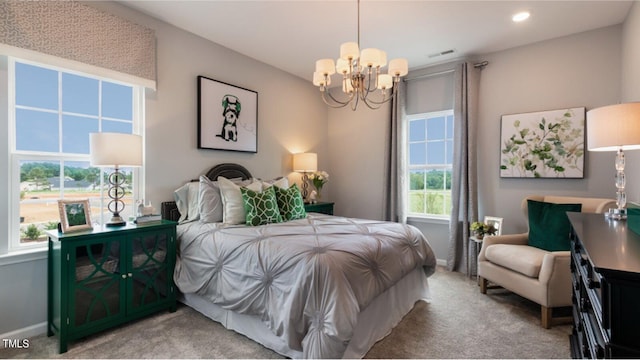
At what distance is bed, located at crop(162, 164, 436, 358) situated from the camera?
1720mm

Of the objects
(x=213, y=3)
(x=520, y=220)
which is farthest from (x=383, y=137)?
(x=213, y=3)

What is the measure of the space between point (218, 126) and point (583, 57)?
405cm

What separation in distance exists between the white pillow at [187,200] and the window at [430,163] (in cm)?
294

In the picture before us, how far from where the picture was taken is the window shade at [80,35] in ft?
6.95

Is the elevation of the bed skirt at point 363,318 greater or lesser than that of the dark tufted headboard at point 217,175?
lesser

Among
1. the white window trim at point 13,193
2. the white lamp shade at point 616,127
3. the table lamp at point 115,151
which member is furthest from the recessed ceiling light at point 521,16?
the white window trim at point 13,193

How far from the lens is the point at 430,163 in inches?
167

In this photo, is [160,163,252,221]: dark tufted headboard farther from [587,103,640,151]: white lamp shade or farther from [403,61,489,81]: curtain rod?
[587,103,640,151]: white lamp shade

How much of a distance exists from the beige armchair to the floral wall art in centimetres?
43

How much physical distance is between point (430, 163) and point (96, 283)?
396cm

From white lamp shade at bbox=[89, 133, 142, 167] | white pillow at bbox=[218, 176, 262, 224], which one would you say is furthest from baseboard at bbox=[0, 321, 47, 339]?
white pillow at bbox=[218, 176, 262, 224]

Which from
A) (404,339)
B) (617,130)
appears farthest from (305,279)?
(617,130)

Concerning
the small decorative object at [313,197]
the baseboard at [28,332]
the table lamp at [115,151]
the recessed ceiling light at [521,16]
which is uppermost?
the recessed ceiling light at [521,16]

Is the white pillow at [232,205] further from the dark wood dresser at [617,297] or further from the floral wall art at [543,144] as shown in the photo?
the floral wall art at [543,144]
